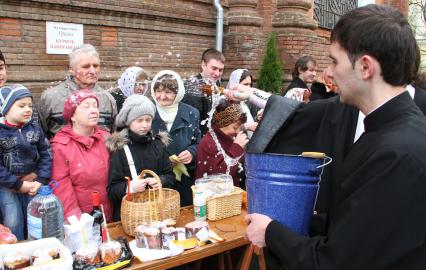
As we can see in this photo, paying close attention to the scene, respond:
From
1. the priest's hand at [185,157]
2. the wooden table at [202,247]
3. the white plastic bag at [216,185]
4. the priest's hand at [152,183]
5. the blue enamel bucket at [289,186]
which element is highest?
the blue enamel bucket at [289,186]

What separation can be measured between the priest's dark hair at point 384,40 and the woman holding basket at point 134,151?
202 cm

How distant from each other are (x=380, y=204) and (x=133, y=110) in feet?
7.77

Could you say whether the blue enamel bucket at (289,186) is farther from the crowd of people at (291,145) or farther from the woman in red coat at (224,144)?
the woman in red coat at (224,144)

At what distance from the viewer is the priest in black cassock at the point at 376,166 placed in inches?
52.0

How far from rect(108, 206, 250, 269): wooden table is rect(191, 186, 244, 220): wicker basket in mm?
38

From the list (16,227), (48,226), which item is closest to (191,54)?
(16,227)

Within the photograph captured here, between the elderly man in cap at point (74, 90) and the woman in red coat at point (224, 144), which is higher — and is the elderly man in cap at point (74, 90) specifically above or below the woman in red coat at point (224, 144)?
above

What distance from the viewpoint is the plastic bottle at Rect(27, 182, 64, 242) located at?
2.52m

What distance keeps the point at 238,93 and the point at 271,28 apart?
6.96 meters

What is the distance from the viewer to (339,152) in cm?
191

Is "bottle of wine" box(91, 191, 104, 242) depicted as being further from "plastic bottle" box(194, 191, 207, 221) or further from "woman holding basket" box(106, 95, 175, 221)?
"plastic bottle" box(194, 191, 207, 221)

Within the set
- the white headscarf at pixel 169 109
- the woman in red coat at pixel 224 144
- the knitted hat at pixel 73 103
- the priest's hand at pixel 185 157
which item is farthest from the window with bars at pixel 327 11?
the knitted hat at pixel 73 103

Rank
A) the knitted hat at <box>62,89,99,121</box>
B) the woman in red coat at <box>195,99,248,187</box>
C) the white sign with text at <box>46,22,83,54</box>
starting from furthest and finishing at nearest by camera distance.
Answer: the white sign with text at <box>46,22,83,54</box>, the woman in red coat at <box>195,99,248,187</box>, the knitted hat at <box>62,89,99,121</box>

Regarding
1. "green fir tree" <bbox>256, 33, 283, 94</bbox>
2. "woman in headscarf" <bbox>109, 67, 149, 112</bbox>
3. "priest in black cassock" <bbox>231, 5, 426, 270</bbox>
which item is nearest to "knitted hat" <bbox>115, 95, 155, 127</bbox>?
"woman in headscarf" <bbox>109, 67, 149, 112</bbox>
